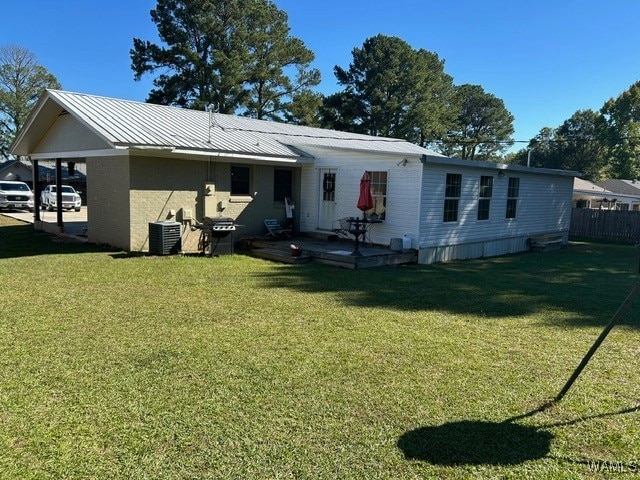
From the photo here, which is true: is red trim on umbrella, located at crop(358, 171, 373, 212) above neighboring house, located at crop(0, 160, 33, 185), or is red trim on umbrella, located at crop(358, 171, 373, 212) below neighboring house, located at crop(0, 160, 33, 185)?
below

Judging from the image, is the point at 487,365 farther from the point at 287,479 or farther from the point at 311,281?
the point at 311,281

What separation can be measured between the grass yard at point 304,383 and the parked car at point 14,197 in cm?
1896

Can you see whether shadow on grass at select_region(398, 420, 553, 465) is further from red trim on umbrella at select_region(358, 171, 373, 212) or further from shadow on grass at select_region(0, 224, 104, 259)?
shadow on grass at select_region(0, 224, 104, 259)

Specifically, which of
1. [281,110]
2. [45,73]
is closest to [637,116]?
[281,110]

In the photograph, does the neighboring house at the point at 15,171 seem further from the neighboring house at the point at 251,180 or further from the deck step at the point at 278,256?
the deck step at the point at 278,256

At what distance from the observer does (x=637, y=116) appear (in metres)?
47.7

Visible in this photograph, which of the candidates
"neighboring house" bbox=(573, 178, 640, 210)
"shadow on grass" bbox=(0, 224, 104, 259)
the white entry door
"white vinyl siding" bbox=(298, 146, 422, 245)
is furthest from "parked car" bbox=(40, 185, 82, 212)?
"neighboring house" bbox=(573, 178, 640, 210)

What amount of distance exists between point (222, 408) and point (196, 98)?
3108 cm

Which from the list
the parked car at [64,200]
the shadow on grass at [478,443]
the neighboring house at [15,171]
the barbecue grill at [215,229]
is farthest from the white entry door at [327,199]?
the neighboring house at [15,171]

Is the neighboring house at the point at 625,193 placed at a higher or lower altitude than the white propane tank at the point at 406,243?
higher

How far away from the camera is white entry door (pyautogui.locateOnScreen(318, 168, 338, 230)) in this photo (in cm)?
1352

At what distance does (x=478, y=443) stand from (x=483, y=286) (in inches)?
242

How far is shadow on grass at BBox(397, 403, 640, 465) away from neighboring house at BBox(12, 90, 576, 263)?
8358 millimetres

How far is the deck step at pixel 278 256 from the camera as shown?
35.6 feet
